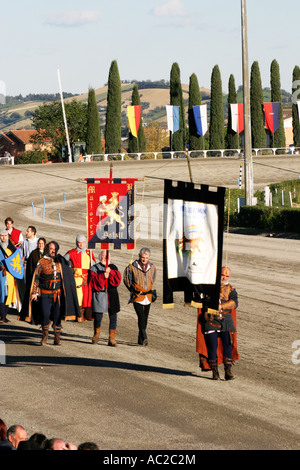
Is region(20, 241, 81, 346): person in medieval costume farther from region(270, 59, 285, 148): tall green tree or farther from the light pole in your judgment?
region(270, 59, 285, 148): tall green tree

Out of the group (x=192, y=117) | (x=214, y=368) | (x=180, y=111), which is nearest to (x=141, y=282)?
(x=214, y=368)

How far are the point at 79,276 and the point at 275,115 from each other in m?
54.0

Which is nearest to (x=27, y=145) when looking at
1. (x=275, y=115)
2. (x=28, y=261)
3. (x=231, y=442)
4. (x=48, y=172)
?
(x=275, y=115)

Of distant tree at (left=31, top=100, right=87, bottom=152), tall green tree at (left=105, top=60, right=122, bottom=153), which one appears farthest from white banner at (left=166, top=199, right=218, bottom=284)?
distant tree at (left=31, top=100, right=87, bottom=152)

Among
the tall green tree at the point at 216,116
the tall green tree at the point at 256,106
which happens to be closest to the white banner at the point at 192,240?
the tall green tree at the point at 256,106

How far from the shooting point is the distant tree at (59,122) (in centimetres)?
7706

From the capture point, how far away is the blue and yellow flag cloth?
49.5 feet

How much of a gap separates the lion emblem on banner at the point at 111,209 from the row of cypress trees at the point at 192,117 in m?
54.6

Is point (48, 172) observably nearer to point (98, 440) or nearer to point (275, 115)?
point (275, 115)

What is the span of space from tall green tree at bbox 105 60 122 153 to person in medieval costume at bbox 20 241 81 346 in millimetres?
57834

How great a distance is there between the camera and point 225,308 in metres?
10.6

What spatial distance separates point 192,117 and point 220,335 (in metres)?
61.7

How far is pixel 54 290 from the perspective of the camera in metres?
13.1

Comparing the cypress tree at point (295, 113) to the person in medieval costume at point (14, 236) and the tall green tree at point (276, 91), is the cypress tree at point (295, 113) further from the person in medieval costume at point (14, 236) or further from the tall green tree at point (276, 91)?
the person in medieval costume at point (14, 236)
